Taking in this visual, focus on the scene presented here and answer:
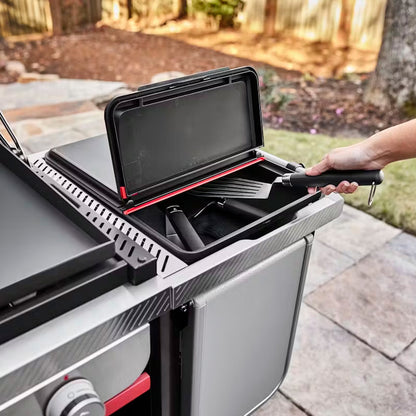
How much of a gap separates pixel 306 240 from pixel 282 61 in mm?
5278

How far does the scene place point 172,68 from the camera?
5816 millimetres

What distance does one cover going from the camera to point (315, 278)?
228 cm

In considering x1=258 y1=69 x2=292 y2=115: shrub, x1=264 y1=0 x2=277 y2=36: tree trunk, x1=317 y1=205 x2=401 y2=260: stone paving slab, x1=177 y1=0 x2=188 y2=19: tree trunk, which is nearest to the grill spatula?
x1=317 y1=205 x2=401 y2=260: stone paving slab

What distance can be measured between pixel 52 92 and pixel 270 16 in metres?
3.72

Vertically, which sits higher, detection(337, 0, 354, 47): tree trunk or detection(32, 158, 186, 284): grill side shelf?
detection(32, 158, 186, 284): grill side shelf

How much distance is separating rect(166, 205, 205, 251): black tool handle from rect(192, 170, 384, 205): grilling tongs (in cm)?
12

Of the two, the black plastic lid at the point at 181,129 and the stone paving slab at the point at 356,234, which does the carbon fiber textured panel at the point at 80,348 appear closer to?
the black plastic lid at the point at 181,129

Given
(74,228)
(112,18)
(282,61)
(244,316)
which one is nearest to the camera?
(74,228)

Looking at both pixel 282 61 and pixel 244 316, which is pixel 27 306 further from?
pixel 282 61

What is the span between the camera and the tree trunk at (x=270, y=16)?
22.4 ft

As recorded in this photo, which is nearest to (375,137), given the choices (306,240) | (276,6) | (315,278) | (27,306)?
(306,240)

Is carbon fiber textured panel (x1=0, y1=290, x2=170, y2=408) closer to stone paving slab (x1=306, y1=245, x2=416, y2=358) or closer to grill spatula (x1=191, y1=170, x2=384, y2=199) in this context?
grill spatula (x1=191, y1=170, x2=384, y2=199)

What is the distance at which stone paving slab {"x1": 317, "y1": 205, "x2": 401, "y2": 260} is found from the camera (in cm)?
250

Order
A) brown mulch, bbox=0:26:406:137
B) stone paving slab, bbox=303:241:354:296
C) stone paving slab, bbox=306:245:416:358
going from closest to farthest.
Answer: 1. stone paving slab, bbox=306:245:416:358
2. stone paving slab, bbox=303:241:354:296
3. brown mulch, bbox=0:26:406:137
